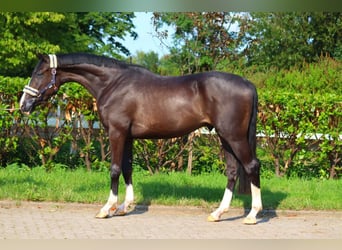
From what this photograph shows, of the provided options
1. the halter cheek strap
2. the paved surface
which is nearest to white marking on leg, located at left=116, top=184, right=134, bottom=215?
the paved surface

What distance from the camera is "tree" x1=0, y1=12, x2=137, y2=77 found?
22906mm

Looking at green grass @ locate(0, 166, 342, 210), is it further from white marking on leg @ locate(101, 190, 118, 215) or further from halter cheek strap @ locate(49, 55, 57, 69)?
halter cheek strap @ locate(49, 55, 57, 69)

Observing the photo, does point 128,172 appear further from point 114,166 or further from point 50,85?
point 50,85

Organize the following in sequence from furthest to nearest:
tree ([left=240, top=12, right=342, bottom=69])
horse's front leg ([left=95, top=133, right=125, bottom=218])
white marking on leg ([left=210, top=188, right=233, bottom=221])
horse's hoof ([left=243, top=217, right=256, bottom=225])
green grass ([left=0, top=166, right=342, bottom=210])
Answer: tree ([left=240, top=12, right=342, bottom=69]) → green grass ([left=0, top=166, right=342, bottom=210]) → horse's front leg ([left=95, top=133, right=125, bottom=218]) → white marking on leg ([left=210, top=188, right=233, bottom=221]) → horse's hoof ([left=243, top=217, right=256, bottom=225])

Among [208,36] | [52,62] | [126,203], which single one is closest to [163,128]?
[126,203]

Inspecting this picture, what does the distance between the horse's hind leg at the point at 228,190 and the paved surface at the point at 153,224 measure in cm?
12

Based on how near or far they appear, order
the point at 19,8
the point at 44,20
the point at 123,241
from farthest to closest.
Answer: the point at 44,20 → the point at 123,241 → the point at 19,8

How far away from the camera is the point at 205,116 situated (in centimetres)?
766

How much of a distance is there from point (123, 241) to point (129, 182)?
229 cm

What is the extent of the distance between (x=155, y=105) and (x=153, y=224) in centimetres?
159

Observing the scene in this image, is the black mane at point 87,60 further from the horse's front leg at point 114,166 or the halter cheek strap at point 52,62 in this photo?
the horse's front leg at point 114,166

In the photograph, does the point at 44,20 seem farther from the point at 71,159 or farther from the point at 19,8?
the point at 19,8

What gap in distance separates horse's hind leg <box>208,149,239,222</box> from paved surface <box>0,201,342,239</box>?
12 cm

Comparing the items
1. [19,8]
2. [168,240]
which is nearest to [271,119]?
[168,240]
